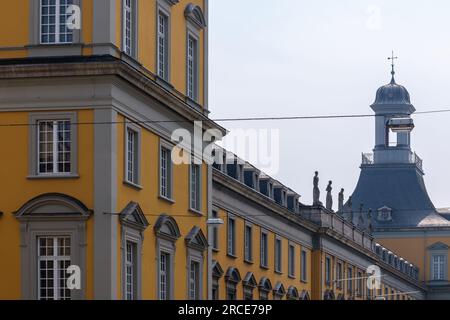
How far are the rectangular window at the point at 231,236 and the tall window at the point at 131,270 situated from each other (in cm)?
2078

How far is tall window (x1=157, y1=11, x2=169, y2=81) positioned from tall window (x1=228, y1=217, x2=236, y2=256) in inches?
728

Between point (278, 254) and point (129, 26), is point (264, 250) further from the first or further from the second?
point (129, 26)

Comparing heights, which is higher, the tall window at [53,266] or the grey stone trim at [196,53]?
the grey stone trim at [196,53]

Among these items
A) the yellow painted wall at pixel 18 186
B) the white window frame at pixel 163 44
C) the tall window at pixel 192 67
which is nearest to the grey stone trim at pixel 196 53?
the tall window at pixel 192 67

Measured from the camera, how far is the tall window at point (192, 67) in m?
49.7

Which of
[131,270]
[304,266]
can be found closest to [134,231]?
[131,270]

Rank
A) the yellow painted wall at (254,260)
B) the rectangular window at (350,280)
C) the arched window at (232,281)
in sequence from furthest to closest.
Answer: the rectangular window at (350,280) < the arched window at (232,281) < the yellow painted wall at (254,260)

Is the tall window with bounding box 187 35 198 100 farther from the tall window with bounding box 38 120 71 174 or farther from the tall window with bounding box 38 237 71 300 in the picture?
the tall window with bounding box 38 237 71 300

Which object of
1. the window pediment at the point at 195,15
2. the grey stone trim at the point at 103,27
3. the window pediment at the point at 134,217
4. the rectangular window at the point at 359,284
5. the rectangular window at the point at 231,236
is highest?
the window pediment at the point at 195,15

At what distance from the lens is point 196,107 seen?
4956 cm

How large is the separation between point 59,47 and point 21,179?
A: 385cm

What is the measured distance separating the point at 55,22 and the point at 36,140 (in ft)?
11.1

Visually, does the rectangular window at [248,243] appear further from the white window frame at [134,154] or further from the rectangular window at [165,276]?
the white window frame at [134,154]
